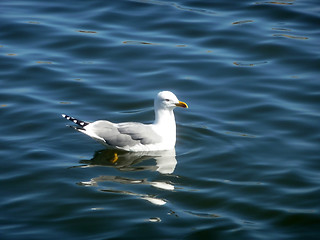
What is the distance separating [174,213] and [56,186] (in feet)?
6.07

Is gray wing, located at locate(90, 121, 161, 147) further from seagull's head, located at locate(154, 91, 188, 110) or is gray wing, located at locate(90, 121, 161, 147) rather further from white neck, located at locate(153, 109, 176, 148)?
seagull's head, located at locate(154, 91, 188, 110)

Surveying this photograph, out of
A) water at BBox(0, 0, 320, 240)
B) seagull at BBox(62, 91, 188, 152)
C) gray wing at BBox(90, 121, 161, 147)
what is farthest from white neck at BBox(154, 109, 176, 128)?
water at BBox(0, 0, 320, 240)

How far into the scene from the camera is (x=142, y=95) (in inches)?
473

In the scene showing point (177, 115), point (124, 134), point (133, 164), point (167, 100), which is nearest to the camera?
point (133, 164)

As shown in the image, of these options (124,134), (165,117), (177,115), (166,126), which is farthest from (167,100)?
(177,115)

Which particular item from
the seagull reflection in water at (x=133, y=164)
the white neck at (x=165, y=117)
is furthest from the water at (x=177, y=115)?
the white neck at (x=165, y=117)

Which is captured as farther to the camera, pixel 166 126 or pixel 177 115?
pixel 177 115

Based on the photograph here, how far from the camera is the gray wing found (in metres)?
9.88

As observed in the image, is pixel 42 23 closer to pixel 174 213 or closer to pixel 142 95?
pixel 142 95

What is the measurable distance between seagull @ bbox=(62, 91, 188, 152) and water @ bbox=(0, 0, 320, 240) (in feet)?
0.76

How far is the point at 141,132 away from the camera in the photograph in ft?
32.6

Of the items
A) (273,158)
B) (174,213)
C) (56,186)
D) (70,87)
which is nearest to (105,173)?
(56,186)

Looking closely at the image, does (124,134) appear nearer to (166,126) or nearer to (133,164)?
(133,164)

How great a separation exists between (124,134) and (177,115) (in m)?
1.85
